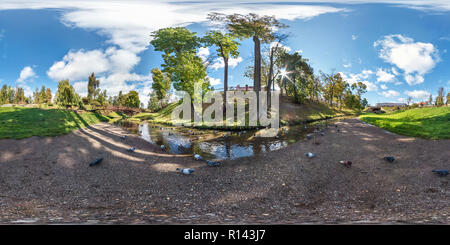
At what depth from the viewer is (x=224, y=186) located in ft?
15.8

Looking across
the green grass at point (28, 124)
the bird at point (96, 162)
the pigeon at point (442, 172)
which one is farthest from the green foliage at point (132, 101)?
the pigeon at point (442, 172)

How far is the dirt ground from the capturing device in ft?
10.2

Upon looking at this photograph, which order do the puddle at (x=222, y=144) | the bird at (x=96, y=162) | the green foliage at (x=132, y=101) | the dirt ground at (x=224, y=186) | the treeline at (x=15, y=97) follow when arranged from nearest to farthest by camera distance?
A: 1. the dirt ground at (x=224, y=186)
2. the bird at (x=96, y=162)
3. the puddle at (x=222, y=144)
4. the treeline at (x=15, y=97)
5. the green foliage at (x=132, y=101)

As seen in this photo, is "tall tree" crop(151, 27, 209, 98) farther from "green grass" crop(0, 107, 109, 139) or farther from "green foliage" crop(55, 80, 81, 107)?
"green foliage" crop(55, 80, 81, 107)

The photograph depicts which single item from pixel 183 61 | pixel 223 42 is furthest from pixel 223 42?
pixel 183 61

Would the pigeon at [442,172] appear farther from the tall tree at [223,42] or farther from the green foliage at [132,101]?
the green foliage at [132,101]

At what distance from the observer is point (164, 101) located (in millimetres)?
20609

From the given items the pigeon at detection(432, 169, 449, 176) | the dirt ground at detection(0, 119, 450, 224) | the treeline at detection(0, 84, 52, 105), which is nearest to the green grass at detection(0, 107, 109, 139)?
the dirt ground at detection(0, 119, 450, 224)

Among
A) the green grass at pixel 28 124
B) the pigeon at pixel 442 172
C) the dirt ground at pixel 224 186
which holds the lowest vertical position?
the dirt ground at pixel 224 186

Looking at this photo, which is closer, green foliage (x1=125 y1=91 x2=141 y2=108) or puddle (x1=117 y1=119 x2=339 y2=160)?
puddle (x1=117 y1=119 x2=339 y2=160)

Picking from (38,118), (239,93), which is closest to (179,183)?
(38,118)

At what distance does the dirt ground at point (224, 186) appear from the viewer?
10.2 ft

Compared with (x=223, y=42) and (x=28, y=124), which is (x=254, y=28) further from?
(x=28, y=124)

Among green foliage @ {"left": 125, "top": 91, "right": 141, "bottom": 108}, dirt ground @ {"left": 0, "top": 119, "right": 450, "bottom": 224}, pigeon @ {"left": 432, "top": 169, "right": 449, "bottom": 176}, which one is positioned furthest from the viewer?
green foliage @ {"left": 125, "top": 91, "right": 141, "bottom": 108}
